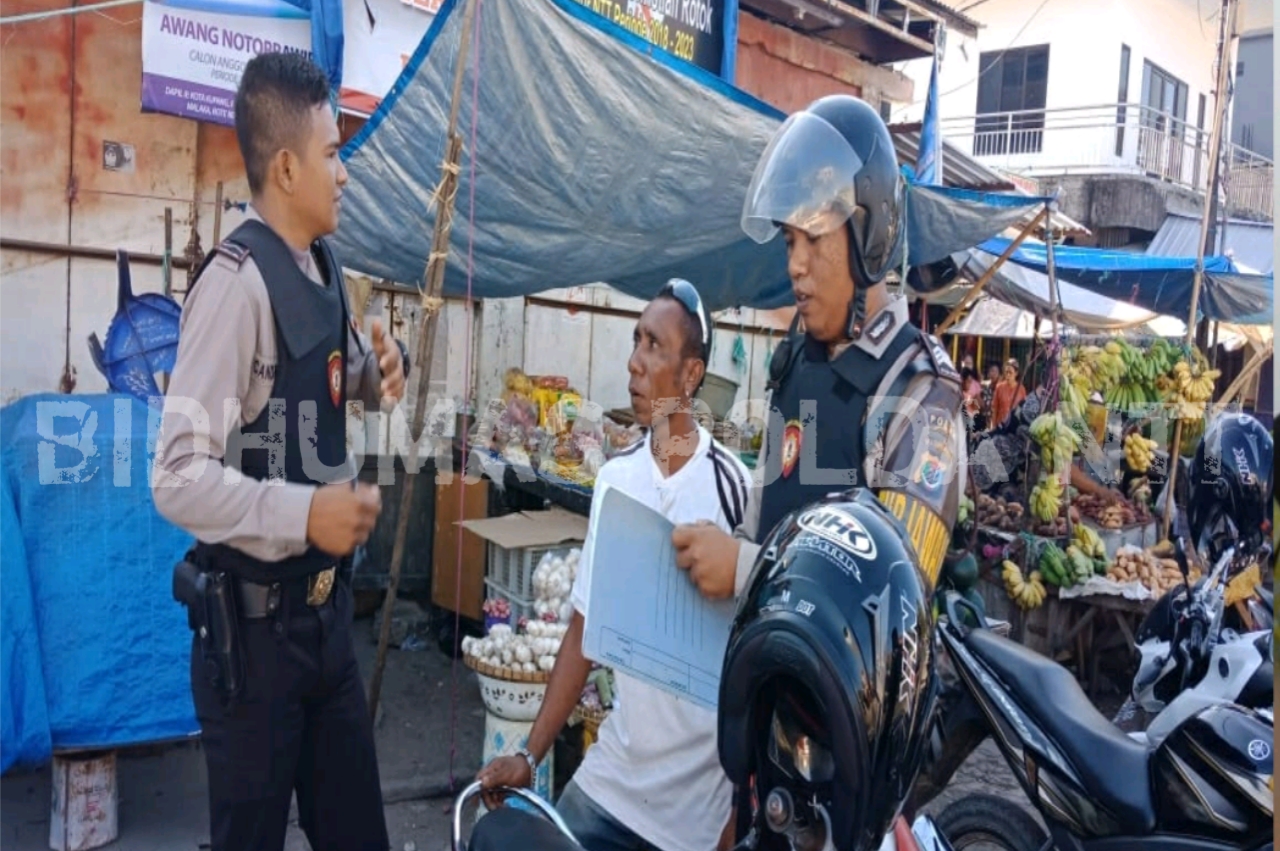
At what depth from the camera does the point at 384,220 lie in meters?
4.76

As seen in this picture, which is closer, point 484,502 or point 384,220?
point 384,220

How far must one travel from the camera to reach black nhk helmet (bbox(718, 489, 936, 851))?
96 cm

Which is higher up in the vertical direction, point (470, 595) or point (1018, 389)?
point (1018, 389)

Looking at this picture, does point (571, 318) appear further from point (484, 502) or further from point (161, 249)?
point (161, 249)

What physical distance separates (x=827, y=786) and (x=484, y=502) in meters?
5.36

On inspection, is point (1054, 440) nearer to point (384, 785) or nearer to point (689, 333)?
point (384, 785)

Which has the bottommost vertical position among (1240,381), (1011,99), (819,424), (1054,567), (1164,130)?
(1054,567)

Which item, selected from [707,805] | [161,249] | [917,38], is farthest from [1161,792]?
[917,38]

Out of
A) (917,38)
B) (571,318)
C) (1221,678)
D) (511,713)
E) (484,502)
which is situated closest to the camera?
(1221,678)

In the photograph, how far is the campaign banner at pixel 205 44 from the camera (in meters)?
4.98

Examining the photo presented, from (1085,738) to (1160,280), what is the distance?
941 cm

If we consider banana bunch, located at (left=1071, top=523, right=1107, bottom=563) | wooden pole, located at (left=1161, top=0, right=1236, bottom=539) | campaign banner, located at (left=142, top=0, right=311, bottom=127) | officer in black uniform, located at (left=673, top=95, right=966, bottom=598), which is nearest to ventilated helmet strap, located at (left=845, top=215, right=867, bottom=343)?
officer in black uniform, located at (left=673, top=95, right=966, bottom=598)

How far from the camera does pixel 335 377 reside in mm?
2102

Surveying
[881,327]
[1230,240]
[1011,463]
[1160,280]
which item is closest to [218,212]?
[881,327]
